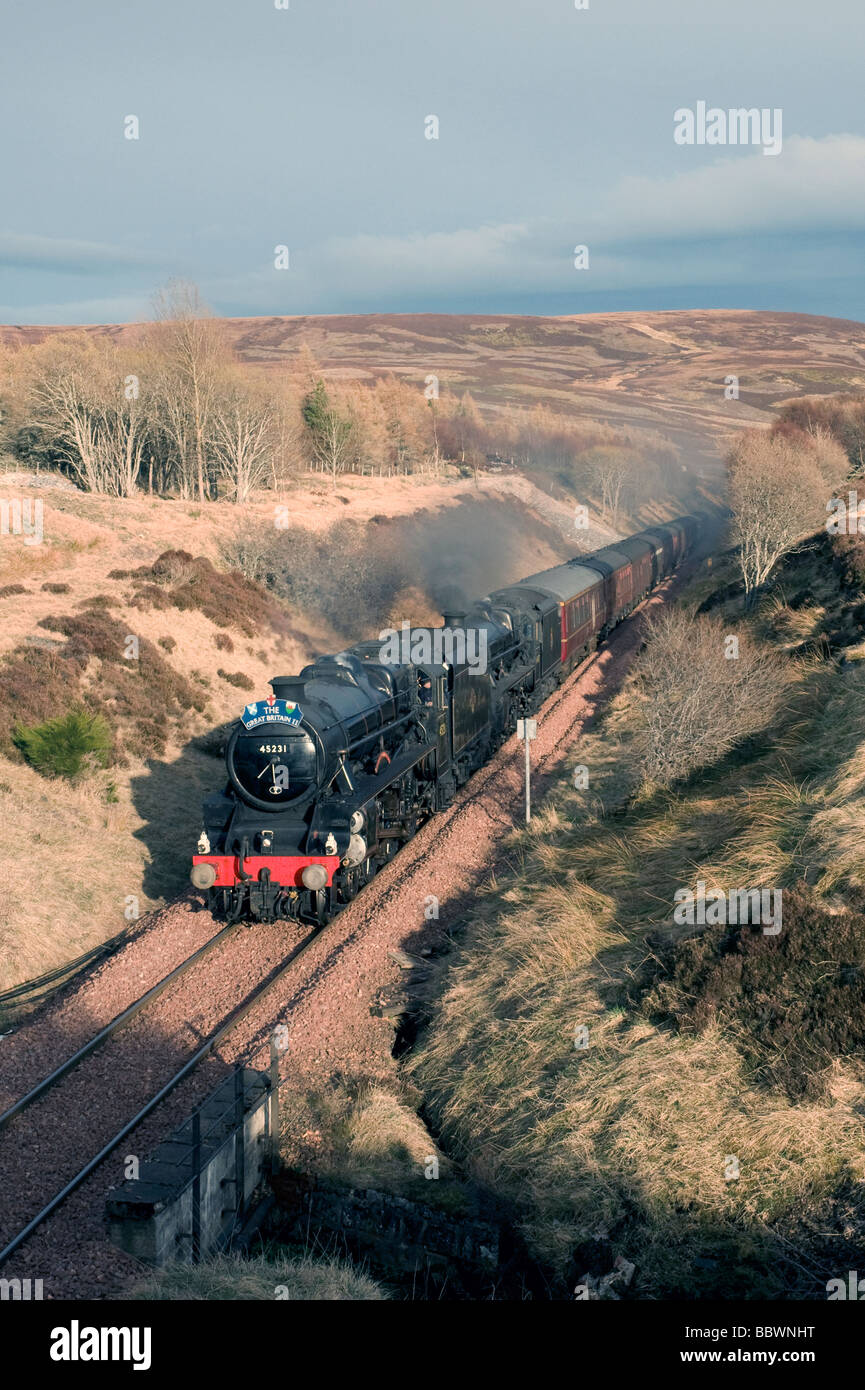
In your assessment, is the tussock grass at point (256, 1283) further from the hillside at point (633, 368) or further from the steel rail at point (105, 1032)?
the hillside at point (633, 368)

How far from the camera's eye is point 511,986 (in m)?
13.0

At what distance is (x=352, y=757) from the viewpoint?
15688 millimetres

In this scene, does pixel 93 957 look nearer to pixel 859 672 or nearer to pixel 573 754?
pixel 573 754

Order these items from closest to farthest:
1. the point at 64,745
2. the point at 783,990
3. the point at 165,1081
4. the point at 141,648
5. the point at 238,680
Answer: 1. the point at 783,990
2. the point at 165,1081
3. the point at 64,745
4. the point at 141,648
5. the point at 238,680

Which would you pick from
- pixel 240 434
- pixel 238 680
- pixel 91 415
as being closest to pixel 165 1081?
pixel 238 680

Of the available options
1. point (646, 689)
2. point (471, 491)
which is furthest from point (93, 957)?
point (471, 491)

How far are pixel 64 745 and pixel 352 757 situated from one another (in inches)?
432

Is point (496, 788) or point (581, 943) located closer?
point (581, 943)

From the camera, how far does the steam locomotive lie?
14.2 meters

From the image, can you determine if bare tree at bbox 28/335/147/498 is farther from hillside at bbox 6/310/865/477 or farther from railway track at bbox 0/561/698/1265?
hillside at bbox 6/310/865/477

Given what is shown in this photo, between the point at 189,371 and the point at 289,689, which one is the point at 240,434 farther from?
the point at 289,689

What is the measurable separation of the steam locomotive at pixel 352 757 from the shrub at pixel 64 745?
811 centimetres

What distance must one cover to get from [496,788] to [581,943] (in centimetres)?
794

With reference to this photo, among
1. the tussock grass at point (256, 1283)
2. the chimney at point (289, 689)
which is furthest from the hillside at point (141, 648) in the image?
the tussock grass at point (256, 1283)
